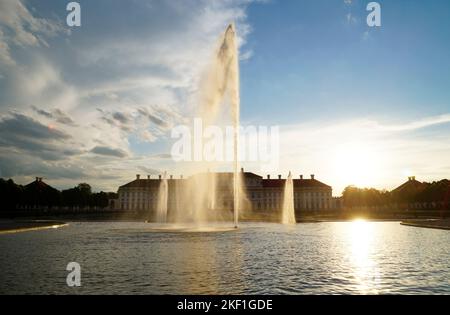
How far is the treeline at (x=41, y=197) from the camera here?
3403 inches

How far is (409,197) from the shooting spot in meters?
104

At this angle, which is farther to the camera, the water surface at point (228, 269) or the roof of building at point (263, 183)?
the roof of building at point (263, 183)

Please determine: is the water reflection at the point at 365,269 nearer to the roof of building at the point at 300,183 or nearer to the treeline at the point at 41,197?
the treeline at the point at 41,197

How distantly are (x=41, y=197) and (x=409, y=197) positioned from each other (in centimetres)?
9542

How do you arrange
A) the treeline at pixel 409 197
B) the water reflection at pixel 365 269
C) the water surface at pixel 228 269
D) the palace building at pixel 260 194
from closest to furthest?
1. the water surface at pixel 228 269
2. the water reflection at pixel 365 269
3. the treeline at pixel 409 197
4. the palace building at pixel 260 194

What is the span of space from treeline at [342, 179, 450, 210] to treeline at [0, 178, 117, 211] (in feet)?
271

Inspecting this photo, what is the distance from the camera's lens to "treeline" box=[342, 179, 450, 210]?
9075cm

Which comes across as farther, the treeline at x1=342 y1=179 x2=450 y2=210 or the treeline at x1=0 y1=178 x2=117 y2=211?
the treeline at x1=342 y1=179 x2=450 y2=210

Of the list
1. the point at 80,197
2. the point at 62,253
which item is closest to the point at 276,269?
the point at 62,253

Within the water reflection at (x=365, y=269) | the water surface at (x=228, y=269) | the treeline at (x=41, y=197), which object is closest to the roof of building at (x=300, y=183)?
the treeline at (x=41, y=197)

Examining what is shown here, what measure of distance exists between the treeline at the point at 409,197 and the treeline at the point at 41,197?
82.7 meters

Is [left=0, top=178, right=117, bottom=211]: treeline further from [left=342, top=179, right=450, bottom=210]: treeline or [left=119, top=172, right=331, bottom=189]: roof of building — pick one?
[left=342, top=179, right=450, bottom=210]: treeline

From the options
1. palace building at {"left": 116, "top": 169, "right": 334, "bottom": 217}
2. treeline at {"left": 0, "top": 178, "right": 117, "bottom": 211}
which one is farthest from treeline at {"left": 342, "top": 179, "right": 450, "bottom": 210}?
treeline at {"left": 0, "top": 178, "right": 117, "bottom": 211}

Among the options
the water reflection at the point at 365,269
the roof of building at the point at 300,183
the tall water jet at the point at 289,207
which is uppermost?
the roof of building at the point at 300,183
